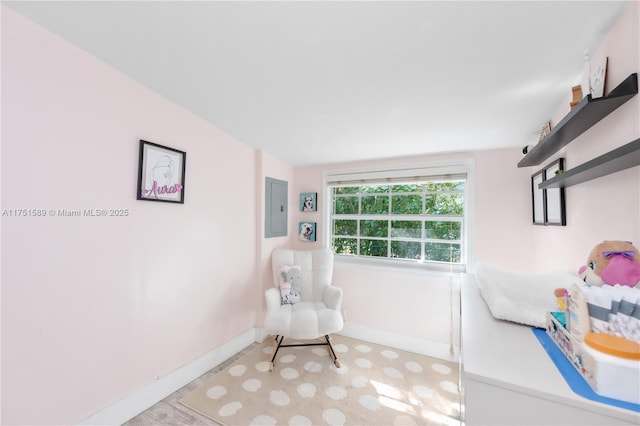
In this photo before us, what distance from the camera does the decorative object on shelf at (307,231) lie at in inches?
127

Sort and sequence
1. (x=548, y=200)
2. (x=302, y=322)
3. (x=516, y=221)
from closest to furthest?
(x=548, y=200) → (x=302, y=322) → (x=516, y=221)

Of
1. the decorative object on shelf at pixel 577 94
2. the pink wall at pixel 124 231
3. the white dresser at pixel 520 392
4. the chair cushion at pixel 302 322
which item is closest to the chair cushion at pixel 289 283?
the chair cushion at pixel 302 322

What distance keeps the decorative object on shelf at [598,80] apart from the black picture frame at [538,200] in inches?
34.5

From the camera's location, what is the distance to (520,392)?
65 centimetres

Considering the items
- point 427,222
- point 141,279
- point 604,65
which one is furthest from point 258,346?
point 604,65

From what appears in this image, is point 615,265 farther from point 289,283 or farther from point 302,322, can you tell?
point 289,283

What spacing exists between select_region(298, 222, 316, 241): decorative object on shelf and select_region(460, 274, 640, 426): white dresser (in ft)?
7.97

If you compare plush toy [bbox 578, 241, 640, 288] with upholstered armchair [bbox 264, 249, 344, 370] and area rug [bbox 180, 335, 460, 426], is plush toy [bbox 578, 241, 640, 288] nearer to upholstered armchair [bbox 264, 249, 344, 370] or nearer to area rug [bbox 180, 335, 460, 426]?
area rug [bbox 180, 335, 460, 426]

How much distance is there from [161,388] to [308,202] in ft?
7.48

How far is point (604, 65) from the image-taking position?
102cm

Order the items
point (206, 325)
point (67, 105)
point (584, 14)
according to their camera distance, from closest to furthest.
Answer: point (584, 14)
point (67, 105)
point (206, 325)

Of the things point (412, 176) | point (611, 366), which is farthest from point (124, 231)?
point (412, 176)

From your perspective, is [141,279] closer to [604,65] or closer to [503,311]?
[503,311]

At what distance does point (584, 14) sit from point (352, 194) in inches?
94.0
